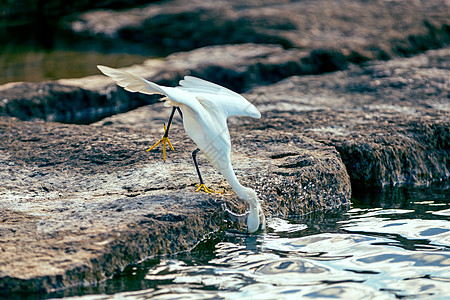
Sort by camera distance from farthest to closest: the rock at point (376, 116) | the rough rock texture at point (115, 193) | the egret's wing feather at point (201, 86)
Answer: the rock at point (376, 116) → the egret's wing feather at point (201, 86) → the rough rock texture at point (115, 193)

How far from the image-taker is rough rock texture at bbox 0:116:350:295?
2.59m

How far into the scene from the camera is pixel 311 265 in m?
2.76

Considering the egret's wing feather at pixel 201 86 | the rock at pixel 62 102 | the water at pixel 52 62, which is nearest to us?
the egret's wing feather at pixel 201 86

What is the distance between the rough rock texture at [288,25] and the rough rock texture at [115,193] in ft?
11.2

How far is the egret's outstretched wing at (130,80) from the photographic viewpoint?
2.86m

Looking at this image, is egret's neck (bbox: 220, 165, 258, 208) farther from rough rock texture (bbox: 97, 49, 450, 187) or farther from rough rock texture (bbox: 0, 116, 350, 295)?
rough rock texture (bbox: 97, 49, 450, 187)

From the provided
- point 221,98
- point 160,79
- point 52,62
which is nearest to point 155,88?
point 221,98

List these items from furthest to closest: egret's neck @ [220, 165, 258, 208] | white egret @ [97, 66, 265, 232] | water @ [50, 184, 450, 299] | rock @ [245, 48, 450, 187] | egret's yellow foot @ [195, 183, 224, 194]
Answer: rock @ [245, 48, 450, 187], egret's yellow foot @ [195, 183, 224, 194], egret's neck @ [220, 165, 258, 208], white egret @ [97, 66, 265, 232], water @ [50, 184, 450, 299]

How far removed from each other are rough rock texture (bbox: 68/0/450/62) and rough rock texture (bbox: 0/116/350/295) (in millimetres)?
3414

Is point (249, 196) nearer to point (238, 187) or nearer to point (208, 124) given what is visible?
point (238, 187)

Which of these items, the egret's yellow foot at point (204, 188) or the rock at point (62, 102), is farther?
the rock at point (62, 102)

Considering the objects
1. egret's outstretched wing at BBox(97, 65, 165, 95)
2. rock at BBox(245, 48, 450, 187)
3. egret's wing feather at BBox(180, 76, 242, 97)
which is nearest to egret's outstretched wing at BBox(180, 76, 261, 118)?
egret's wing feather at BBox(180, 76, 242, 97)

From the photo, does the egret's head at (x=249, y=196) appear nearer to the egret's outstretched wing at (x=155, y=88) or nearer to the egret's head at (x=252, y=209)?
the egret's head at (x=252, y=209)

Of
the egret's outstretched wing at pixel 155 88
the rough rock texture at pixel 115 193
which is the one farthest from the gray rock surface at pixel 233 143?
the egret's outstretched wing at pixel 155 88
